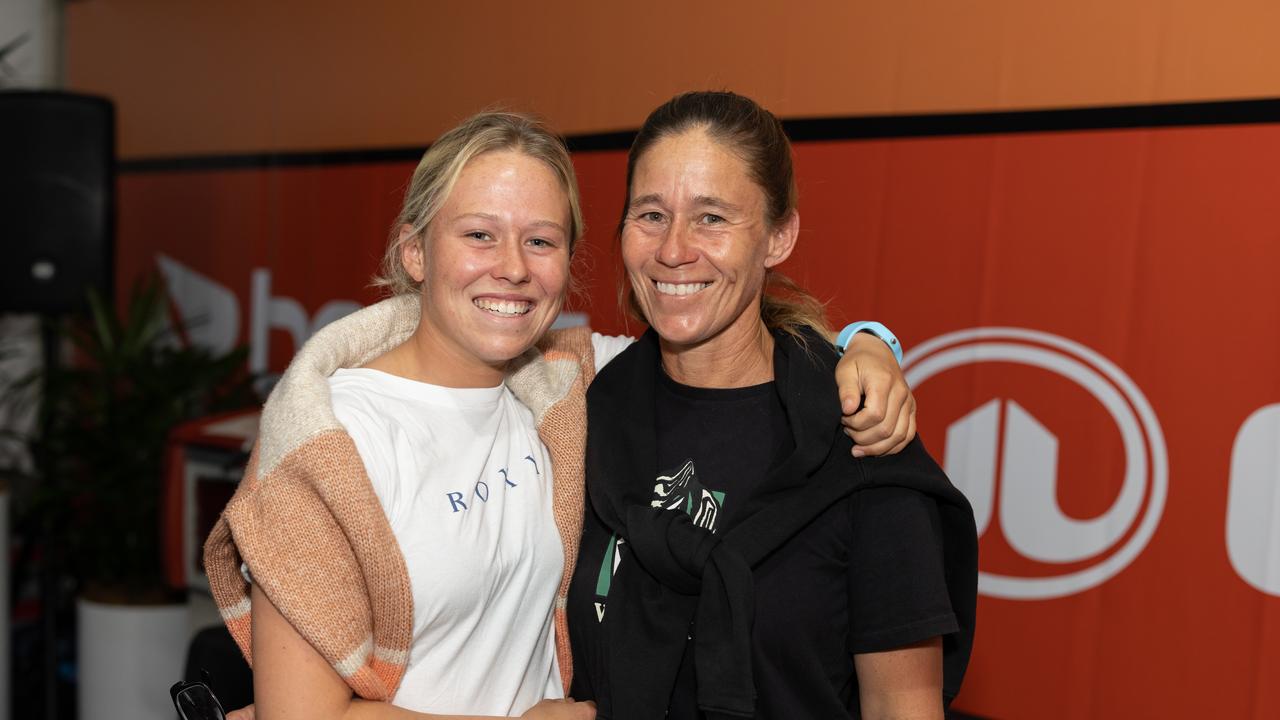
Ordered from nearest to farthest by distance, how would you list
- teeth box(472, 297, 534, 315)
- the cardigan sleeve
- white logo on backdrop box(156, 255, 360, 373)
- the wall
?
the cardigan sleeve → teeth box(472, 297, 534, 315) → the wall → white logo on backdrop box(156, 255, 360, 373)

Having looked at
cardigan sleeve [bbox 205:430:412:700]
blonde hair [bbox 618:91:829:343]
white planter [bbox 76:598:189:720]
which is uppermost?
blonde hair [bbox 618:91:829:343]

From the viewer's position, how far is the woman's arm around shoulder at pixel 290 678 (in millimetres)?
1213

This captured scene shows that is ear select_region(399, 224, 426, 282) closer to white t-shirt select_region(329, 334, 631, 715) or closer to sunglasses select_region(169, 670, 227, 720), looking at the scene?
white t-shirt select_region(329, 334, 631, 715)

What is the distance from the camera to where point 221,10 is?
4.49 meters

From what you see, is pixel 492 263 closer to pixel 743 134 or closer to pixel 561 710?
pixel 743 134

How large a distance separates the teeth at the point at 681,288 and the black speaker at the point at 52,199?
326 centimetres

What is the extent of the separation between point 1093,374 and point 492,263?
158cm

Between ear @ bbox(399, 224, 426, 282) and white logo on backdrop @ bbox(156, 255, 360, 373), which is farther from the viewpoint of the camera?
white logo on backdrop @ bbox(156, 255, 360, 373)

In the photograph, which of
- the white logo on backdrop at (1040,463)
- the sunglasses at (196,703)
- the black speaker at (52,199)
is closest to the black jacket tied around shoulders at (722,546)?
the sunglasses at (196,703)

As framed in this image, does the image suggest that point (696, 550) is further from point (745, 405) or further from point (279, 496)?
point (279, 496)

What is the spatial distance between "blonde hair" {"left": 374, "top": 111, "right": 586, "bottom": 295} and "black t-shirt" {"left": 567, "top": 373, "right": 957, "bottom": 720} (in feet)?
1.20

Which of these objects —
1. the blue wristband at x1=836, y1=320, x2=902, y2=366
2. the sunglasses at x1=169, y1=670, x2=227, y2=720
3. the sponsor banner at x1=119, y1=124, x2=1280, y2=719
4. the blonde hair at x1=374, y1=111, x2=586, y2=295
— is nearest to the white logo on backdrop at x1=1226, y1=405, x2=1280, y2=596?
the sponsor banner at x1=119, y1=124, x2=1280, y2=719

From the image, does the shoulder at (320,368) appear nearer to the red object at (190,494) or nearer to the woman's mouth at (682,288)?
the woman's mouth at (682,288)

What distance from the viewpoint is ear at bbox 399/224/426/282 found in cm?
146
